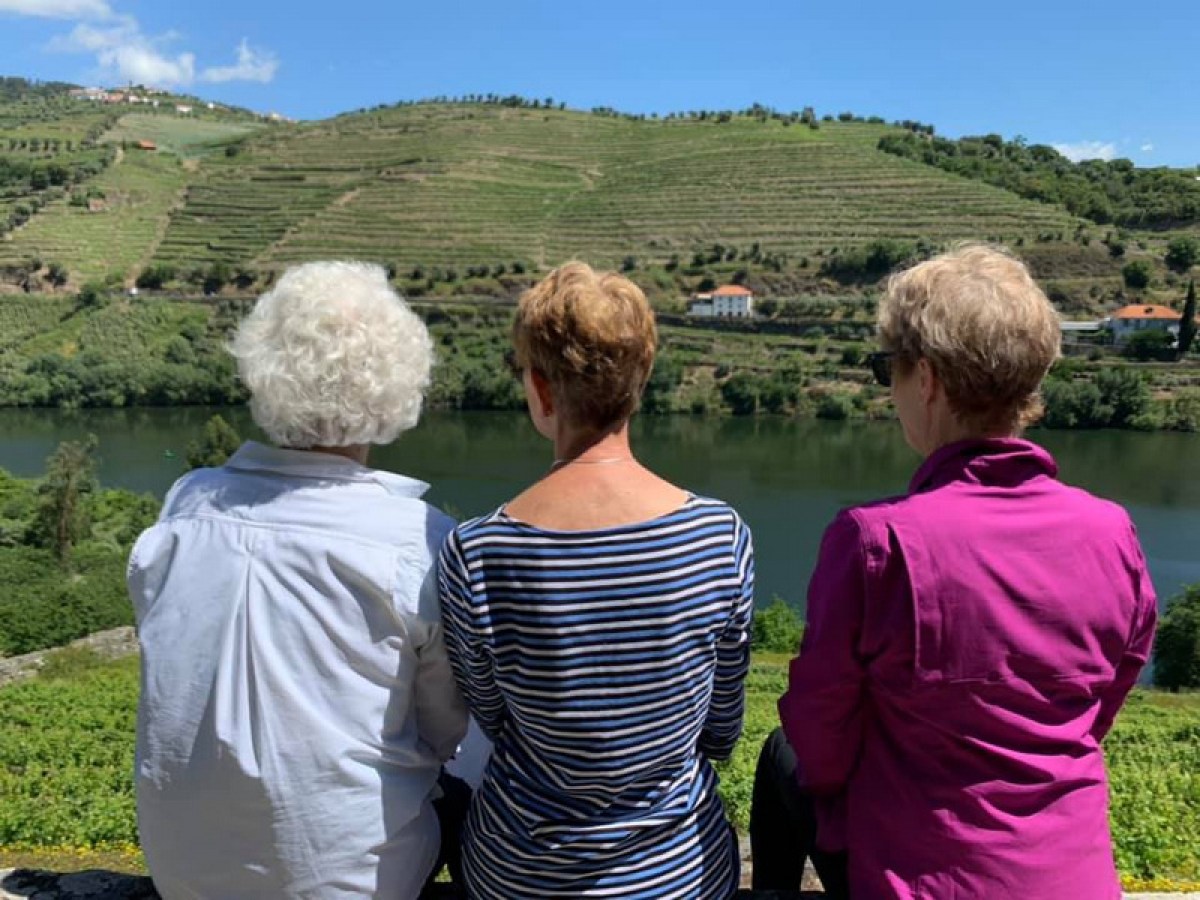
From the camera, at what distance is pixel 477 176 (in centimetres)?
8538

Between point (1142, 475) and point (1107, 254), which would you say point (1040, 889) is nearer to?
point (1142, 475)

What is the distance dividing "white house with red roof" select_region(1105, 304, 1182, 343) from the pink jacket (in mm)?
53347

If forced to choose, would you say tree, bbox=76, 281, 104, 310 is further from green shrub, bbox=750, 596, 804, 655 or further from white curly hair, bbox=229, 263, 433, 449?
white curly hair, bbox=229, 263, 433, 449

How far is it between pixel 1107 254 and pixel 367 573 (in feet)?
214

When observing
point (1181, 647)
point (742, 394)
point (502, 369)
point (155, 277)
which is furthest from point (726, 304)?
point (1181, 647)

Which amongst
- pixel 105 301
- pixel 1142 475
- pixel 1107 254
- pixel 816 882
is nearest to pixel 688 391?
pixel 1142 475

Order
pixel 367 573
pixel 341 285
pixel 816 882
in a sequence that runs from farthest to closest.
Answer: pixel 816 882 < pixel 341 285 < pixel 367 573

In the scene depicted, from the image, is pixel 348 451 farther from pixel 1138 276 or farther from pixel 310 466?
pixel 1138 276

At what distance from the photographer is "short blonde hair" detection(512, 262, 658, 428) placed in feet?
5.59

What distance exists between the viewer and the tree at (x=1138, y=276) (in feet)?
179

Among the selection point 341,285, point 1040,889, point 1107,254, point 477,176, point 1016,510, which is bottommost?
point 1040,889

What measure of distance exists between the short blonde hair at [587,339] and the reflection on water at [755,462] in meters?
21.9

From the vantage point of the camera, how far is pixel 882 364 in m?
1.86

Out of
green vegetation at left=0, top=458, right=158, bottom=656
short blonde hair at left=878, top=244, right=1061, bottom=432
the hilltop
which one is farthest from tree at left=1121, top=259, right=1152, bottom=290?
short blonde hair at left=878, top=244, right=1061, bottom=432
